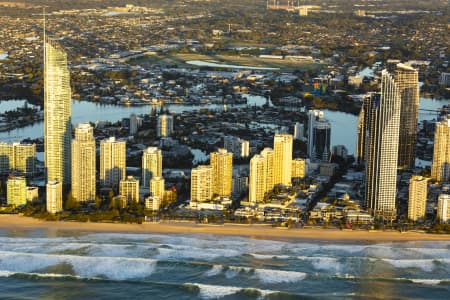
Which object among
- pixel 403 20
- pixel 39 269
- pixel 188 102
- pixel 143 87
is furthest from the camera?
pixel 403 20

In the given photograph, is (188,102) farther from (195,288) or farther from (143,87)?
(195,288)

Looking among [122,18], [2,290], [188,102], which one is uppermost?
[122,18]

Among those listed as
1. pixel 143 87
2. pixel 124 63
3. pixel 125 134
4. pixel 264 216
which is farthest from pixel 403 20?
pixel 264 216

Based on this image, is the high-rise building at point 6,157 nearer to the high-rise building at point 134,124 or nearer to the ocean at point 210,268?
the ocean at point 210,268

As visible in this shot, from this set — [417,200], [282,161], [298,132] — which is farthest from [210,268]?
[298,132]

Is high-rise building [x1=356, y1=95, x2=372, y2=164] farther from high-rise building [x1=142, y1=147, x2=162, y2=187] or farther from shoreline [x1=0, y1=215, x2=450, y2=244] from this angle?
shoreline [x1=0, y1=215, x2=450, y2=244]

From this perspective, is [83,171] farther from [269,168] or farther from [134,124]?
[134,124]

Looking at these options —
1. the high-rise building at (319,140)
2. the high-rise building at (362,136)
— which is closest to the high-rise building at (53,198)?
the high-rise building at (319,140)
